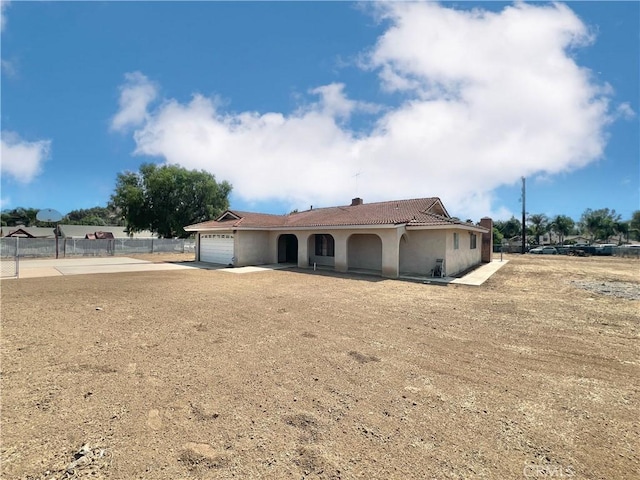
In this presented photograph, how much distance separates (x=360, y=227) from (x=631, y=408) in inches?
464

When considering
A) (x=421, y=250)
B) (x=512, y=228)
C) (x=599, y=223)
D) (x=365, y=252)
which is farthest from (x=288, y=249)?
(x=599, y=223)

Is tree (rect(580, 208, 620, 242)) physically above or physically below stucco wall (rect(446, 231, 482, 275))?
A: above

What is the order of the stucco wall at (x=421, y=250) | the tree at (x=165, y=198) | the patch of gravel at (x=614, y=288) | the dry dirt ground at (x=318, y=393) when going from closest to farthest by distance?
1. the dry dirt ground at (x=318, y=393)
2. the patch of gravel at (x=614, y=288)
3. the stucco wall at (x=421, y=250)
4. the tree at (x=165, y=198)

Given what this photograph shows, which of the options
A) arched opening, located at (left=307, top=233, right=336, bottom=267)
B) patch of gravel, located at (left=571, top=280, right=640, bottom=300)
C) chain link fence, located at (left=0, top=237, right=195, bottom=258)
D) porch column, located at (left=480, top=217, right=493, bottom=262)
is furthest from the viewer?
chain link fence, located at (left=0, top=237, right=195, bottom=258)

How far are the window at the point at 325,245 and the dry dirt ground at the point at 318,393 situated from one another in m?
11.0

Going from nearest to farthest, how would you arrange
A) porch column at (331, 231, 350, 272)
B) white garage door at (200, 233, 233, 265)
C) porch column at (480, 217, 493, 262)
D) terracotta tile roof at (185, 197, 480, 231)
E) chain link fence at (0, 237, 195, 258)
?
terracotta tile roof at (185, 197, 480, 231) → porch column at (331, 231, 350, 272) → white garage door at (200, 233, 233, 265) → porch column at (480, 217, 493, 262) → chain link fence at (0, 237, 195, 258)

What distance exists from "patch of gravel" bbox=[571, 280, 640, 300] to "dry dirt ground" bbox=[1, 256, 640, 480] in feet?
11.1

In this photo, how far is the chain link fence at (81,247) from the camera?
78.5 ft

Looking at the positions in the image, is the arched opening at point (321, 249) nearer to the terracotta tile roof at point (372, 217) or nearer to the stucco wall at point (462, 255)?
the terracotta tile roof at point (372, 217)

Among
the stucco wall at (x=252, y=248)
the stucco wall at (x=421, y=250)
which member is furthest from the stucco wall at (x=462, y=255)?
the stucco wall at (x=252, y=248)

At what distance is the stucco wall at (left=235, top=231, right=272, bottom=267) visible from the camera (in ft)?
61.8

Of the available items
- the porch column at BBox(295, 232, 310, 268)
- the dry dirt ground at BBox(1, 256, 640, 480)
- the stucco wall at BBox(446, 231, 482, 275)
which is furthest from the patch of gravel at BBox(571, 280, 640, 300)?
the porch column at BBox(295, 232, 310, 268)

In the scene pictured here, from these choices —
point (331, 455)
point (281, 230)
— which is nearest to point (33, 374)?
point (331, 455)

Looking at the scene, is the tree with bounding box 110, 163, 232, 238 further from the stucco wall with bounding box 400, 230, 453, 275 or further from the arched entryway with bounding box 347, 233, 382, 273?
the stucco wall with bounding box 400, 230, 453, 275
